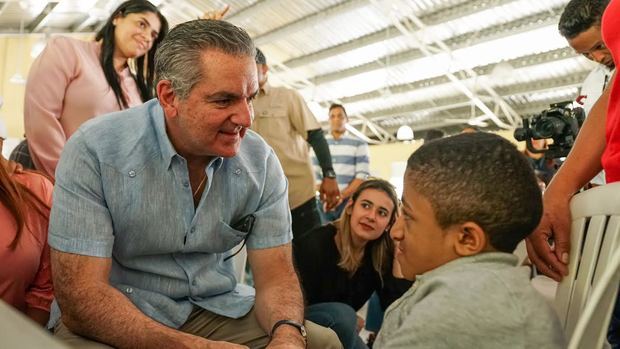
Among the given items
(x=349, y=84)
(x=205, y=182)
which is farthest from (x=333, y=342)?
(x=349, y=84)

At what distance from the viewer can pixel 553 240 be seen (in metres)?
1.24

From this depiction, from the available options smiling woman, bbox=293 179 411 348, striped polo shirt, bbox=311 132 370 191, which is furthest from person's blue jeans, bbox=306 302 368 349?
striped polo shirt, bbox=311 132 370 191

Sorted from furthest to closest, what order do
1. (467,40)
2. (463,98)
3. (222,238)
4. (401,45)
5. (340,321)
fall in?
(463,98)
(401,45)
(467,40)
(340,321)
(222,238)

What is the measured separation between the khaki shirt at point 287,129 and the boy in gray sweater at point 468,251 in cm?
201

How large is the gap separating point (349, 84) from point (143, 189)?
32.8ft

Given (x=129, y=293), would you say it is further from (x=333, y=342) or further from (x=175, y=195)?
(x=333, y=342)

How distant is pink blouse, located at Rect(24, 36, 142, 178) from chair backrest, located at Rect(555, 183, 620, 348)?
1.66m

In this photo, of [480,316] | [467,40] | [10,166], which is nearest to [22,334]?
[480,316]

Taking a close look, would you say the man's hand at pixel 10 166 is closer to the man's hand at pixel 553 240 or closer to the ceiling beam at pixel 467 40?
the man's hand at pixel 553 240

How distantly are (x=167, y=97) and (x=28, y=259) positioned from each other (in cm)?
56

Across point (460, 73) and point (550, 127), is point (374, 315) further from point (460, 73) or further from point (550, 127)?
point (460, 73)

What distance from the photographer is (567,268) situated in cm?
118

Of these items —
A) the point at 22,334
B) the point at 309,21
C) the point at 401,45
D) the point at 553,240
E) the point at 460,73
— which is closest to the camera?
the point at 22,334

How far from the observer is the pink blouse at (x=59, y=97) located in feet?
7.11
